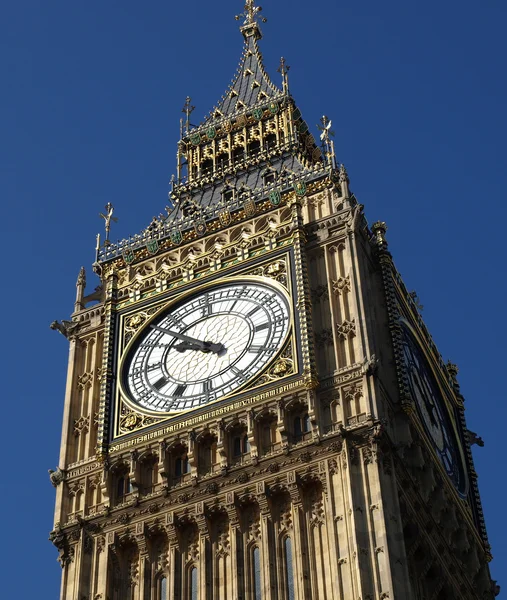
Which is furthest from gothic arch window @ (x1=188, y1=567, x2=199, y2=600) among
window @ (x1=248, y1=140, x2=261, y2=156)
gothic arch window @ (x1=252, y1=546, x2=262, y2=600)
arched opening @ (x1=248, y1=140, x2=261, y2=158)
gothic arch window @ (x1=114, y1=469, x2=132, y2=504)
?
window @ (x1=248, y1=140, x2=261, y2=156)

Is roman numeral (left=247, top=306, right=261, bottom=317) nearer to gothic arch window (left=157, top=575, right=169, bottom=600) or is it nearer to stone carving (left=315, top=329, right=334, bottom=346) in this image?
stone carving (left=315, top=329, right=334, bottom=346)

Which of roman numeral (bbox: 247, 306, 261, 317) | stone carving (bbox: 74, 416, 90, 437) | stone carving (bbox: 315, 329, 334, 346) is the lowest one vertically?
stone carving (bbox: 74, 416, 90, 437)

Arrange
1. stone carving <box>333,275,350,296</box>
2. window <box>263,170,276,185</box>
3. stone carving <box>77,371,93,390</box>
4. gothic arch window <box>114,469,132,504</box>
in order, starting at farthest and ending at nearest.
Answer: window <box>263,170,276,185</box>
stone carving <box>77,371,93,390</box>
stone carving <box>333,275,350,296</box>
gothic arch window <box>114,469,132,504</box>

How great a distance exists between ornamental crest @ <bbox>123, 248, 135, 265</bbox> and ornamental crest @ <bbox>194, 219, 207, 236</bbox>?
192cm

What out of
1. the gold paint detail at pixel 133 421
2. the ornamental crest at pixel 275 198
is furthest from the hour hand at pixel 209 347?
the ornamental crest at pixel 275 198

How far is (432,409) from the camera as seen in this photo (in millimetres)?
39219

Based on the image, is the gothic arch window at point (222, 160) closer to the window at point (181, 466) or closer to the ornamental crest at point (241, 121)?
the ornamental crest at point (241, 121)

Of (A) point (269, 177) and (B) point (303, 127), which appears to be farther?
(B) point (303, 127)

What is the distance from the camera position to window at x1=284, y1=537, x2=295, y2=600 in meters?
31.9

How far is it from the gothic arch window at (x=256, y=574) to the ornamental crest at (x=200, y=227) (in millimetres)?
11531

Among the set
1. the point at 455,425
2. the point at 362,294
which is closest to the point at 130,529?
the point at 362,294

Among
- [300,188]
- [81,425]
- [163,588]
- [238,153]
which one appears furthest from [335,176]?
[163,588]

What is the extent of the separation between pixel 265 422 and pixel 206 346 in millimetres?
3277

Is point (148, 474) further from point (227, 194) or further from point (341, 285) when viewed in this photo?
point (227, 194)
